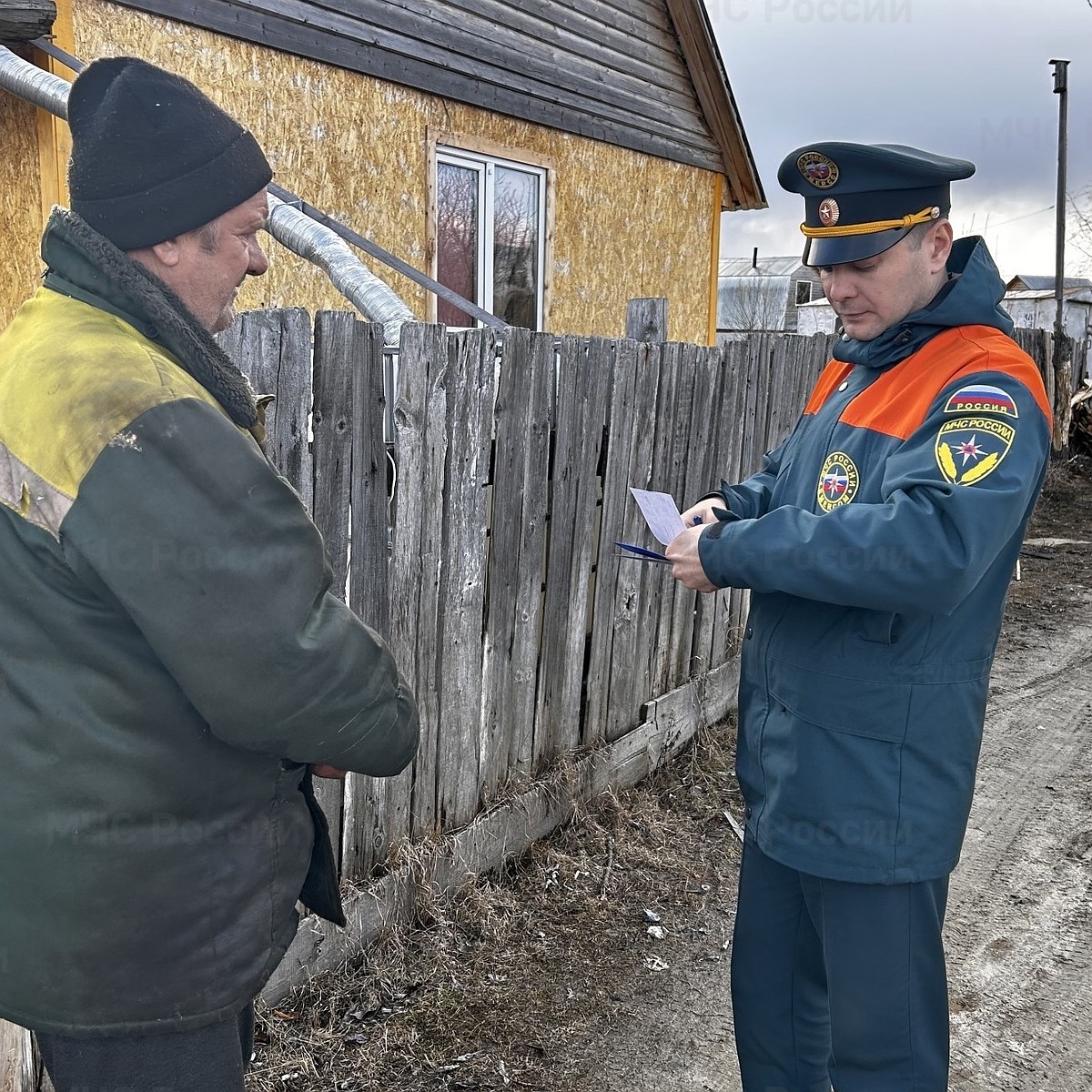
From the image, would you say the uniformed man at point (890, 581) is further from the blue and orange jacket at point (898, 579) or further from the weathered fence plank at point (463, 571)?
the weathered fence plank at point (463, 571)

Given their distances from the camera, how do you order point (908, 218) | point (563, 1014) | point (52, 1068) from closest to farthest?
point (52, 1068)
point (908, 218)
point (563, 1014)

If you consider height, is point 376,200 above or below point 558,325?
above

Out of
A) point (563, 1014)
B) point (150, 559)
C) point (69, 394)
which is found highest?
point (69, 394)

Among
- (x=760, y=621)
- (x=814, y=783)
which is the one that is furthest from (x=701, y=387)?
(x=814, y=783)

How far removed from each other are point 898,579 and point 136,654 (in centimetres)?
137

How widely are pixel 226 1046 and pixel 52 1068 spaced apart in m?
0.26

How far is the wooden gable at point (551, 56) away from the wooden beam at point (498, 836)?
175 inches

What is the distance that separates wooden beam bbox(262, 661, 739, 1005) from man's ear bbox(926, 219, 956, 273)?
233 cm

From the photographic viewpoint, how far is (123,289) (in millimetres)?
1521

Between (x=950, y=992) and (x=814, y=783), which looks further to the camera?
(x=950, y=992)

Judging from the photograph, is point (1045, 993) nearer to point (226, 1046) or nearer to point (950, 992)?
point (950, 992)

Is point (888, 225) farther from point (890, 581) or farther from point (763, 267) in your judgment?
point (763, 267)

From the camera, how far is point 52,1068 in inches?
61.6

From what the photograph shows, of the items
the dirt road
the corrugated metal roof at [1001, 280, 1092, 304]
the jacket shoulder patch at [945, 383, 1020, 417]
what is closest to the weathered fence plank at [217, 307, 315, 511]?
the jacket shoulder patch at [945, 383, 1020, 417]
